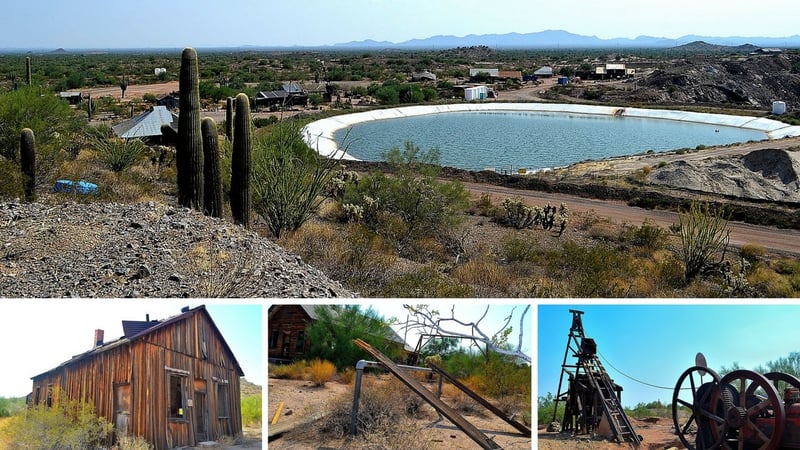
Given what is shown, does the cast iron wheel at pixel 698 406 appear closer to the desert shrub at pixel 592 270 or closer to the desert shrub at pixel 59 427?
the desert shrub at pixel 59 427

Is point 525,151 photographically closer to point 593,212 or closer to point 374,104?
point 593,212

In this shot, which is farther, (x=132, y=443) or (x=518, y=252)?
(x=518, y=252)

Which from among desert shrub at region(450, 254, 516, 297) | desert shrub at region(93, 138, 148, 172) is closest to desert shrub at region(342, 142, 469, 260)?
desert shrub at region(450, 254, 516, 297)

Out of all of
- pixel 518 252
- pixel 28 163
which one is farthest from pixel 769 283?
pixel 28 163

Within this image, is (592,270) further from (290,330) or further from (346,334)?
(290,330)

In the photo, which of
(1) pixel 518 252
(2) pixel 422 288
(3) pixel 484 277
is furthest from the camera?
(1) pixel 518 252

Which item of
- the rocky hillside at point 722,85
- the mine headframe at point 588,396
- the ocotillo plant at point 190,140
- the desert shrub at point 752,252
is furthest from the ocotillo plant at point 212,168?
the rocky hillside at point 722,85
